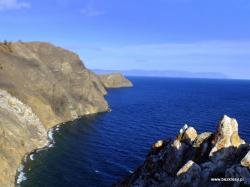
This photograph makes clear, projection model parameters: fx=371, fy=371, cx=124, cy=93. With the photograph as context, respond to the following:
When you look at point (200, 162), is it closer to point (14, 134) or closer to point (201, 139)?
point (201, 139)

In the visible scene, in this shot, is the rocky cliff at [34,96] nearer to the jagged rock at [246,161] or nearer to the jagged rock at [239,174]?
the jagged rock at [239,174]

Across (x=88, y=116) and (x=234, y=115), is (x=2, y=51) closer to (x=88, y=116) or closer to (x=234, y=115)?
(x=88, y=116)

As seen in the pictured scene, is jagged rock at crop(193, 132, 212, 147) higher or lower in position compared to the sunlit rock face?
higher

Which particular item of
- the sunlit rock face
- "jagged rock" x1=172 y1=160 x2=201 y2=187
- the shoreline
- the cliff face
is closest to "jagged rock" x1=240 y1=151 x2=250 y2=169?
"jagged rock" x1=172 y1=160 x2=201 y2=187

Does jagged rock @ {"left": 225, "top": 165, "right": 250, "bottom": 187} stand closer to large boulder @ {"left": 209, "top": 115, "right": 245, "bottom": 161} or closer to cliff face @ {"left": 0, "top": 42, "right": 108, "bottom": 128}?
large boulder @ {"left": 209, "top": 115, "right": 245, "bottom": 161}

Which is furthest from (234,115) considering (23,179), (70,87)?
(23,179)

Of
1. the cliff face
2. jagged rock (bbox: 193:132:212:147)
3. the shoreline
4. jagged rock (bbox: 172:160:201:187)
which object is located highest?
the cliff face

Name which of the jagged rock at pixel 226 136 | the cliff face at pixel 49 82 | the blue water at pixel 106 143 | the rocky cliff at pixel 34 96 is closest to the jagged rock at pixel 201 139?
the jagged rock at pixel 226 136
